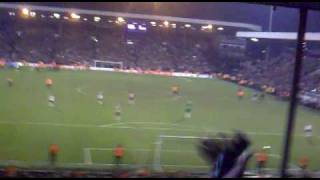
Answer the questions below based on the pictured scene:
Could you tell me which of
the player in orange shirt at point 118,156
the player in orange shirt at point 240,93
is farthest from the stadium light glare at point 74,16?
the player in orange shirt at point 240,93

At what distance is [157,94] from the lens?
7156 millimetres

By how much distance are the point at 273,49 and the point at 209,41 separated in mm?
438

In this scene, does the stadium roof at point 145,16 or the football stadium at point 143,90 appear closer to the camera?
the football stadium at point 143,90

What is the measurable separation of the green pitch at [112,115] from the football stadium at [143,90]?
0.08 ft

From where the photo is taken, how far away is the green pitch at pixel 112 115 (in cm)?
513

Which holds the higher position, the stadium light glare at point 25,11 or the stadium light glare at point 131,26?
the stadium light glare at point 25,11

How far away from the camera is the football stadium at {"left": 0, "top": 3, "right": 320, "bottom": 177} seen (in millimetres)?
2117

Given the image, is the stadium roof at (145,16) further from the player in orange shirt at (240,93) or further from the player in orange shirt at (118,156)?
the player in orange shirt at (240,93)

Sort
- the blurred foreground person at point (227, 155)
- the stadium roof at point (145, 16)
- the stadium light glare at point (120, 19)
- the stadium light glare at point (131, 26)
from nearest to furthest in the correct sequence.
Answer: the blurred foreground person at point (227, 155)
the stadium roof at point (145, 16)
the stadium light glare at point (120, 19)
the stadium light glare at point (131, 26)

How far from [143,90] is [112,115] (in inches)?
50.5

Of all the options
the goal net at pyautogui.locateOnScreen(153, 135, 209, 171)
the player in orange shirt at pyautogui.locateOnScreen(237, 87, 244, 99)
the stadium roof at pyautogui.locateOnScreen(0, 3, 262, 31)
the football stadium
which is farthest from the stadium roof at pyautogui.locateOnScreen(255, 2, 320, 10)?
the player in orange shirt at pyautogui.locateOnScreen(237, 87, 244, 99)

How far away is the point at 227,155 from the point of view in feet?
5.08

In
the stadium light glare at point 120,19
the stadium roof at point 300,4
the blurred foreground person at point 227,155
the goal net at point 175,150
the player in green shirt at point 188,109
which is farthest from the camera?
the player in green shirt at point 188,109

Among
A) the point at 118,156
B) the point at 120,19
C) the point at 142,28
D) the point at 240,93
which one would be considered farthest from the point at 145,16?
the point at 240,93
